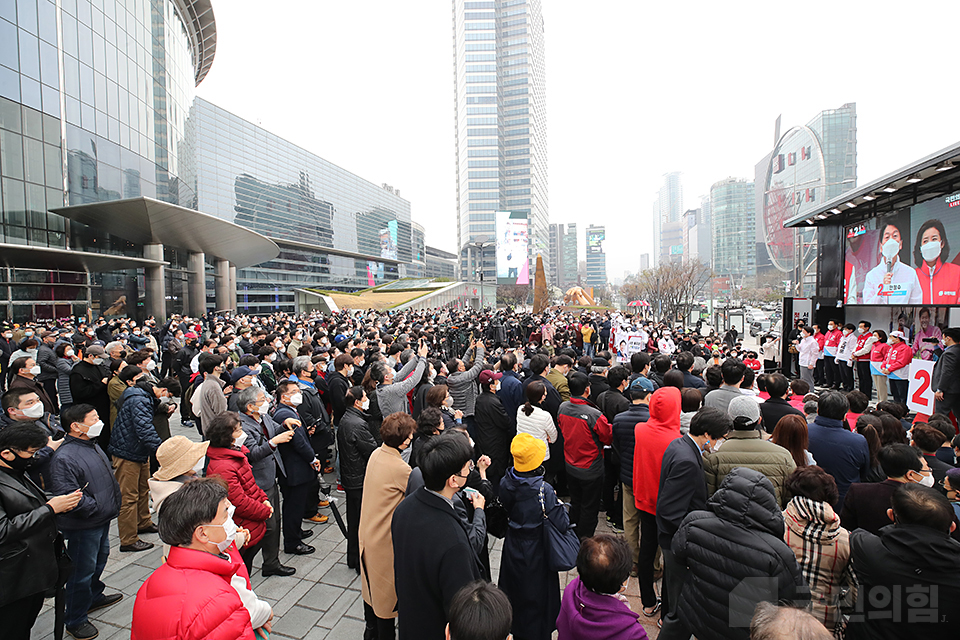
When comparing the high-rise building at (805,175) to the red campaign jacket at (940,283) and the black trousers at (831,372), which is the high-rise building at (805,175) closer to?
the black trousers at (831,372)

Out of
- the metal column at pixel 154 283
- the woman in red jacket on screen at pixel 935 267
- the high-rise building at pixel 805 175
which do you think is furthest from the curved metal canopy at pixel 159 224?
the high-rise building at pixel 805 175

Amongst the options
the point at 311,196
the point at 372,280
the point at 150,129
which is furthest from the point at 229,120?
the point at 150,129

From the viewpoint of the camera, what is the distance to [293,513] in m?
4.45

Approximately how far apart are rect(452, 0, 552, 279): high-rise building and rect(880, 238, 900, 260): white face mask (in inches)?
3030

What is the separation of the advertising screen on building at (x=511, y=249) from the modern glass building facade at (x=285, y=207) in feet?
93.3

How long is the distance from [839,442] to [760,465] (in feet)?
3.38

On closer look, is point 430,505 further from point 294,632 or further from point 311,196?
point 311,196

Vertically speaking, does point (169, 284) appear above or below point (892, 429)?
above

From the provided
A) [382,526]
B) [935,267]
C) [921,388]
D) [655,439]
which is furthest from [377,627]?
[935,267]

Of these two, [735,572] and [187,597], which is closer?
[187,597]

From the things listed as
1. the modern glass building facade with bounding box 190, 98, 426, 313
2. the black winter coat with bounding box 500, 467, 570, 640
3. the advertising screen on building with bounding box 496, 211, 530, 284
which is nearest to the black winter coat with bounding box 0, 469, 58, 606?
the black winter coat with bounding box 500, 467, 570, 640

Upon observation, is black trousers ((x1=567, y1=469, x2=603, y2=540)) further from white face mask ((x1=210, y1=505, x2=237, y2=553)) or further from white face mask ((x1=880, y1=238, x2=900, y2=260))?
white face mask ((x1=880, y1=238, x2=900, y2=260))

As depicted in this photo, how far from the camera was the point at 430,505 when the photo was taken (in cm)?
220

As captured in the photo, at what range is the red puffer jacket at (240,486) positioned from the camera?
10.5 feet
